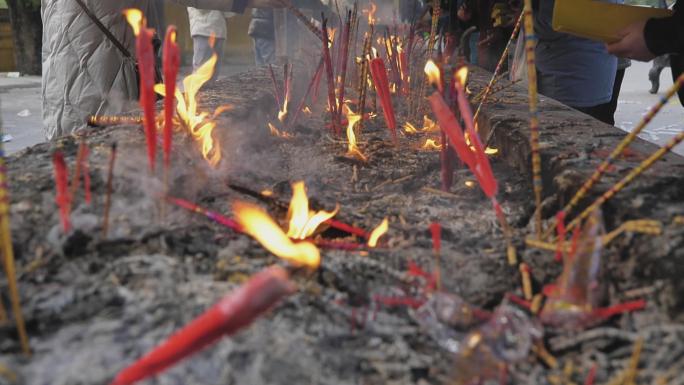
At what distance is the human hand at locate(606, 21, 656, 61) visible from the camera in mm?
2496

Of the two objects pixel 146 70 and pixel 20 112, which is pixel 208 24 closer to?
pixel 20 112

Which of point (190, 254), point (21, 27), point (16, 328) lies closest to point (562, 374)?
point (190, 254)

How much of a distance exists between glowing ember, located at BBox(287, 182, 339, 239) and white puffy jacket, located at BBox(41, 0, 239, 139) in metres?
1.70

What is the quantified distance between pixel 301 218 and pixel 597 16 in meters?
1.64

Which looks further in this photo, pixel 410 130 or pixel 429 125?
pixel 429 125

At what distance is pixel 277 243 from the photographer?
1.58 meters

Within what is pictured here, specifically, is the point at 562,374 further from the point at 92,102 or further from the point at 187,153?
the point at 92,102

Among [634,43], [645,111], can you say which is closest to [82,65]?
[634,43]

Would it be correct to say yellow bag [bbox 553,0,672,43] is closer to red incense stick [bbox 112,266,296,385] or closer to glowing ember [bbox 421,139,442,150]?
glowing ember [bbox 421,139,442,150]

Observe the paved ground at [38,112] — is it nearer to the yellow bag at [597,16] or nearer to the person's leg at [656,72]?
the person's leg at [656,72]

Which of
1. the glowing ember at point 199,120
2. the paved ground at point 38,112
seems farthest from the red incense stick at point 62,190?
the paved ground at point 38,112

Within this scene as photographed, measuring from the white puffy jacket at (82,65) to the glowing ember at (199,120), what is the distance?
0.63m

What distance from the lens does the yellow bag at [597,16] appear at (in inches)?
92.8

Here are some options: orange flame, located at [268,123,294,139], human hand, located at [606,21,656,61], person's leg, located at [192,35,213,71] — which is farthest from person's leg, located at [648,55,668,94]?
orange flame, located at [268,123,294,139]
